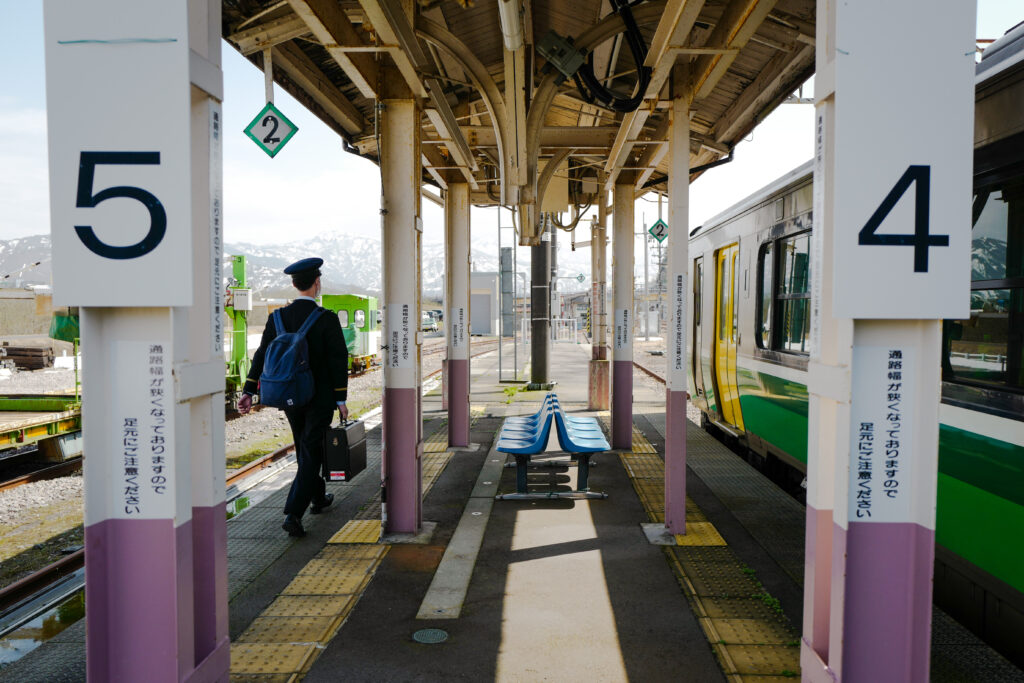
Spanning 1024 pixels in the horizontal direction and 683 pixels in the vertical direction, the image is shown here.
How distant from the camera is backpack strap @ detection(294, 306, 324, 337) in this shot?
5363 mm

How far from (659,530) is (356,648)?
2.79 m

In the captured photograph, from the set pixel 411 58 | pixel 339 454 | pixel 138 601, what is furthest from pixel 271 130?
pixel 138 601

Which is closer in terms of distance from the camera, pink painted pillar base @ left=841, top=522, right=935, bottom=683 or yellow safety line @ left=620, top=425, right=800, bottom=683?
pink painted pillar base @ left=841, top=522, right=935, bottom=683

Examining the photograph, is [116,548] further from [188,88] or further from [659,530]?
[659,530]

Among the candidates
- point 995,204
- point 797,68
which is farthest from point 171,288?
point 797,68

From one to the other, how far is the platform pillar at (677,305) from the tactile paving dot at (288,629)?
9.21 ft

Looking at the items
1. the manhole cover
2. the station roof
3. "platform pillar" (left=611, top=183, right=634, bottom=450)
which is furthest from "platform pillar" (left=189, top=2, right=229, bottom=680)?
"platform pillar" (left=611, top=183, right=634, bottom=450)

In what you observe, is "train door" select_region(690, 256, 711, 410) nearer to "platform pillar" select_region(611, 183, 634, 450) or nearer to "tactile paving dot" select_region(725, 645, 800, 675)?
"platform pillar" select_region(611, 183, 634, 450)

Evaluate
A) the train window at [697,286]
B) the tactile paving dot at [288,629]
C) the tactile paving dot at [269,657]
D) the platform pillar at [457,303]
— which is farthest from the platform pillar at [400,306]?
the train window at [697,286]

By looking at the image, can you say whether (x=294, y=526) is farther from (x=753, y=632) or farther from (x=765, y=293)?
(x=765, y=293)

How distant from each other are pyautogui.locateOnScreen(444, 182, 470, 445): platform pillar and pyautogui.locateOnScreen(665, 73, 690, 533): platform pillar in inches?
160

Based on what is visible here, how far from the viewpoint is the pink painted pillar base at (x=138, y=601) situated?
2.20 meters

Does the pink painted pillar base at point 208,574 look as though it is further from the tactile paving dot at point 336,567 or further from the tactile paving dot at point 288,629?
the tactile paving dot at point 336,567

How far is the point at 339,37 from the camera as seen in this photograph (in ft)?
14.3
